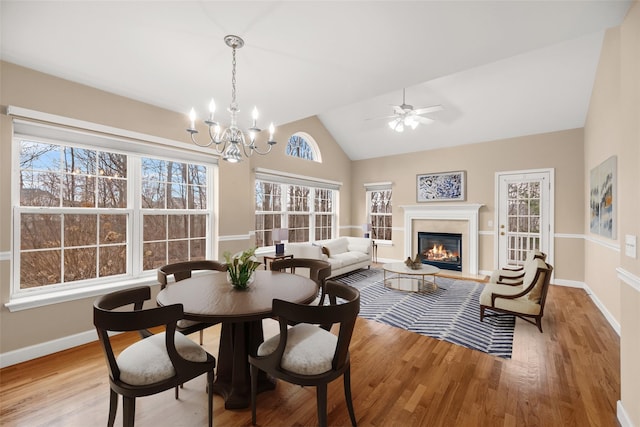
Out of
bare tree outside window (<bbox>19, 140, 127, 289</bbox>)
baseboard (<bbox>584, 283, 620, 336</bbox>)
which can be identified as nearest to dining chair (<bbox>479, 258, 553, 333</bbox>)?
baseboard (<bbox>584, 283, 620, 336</bbox>)

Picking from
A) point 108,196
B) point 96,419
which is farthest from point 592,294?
point 108,196

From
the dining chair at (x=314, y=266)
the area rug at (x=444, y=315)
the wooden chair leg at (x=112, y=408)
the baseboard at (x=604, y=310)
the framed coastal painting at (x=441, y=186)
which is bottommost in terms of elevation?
the area rug at (x=444, y=315)

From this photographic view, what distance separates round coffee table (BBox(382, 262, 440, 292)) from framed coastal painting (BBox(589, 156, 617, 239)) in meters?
2.02

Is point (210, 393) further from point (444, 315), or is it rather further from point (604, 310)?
point (604, 310)

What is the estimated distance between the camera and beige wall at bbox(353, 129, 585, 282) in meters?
4.82

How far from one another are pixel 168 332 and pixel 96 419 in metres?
0.98

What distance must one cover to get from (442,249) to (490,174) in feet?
5.96

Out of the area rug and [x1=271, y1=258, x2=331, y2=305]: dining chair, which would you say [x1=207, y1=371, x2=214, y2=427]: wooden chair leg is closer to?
[x1=271, y1=258, x2=331, y2=305]: dining chair

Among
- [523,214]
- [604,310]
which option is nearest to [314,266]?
[604,310]

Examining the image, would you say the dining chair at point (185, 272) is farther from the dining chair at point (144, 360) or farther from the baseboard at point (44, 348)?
the baseboard at point (44, 348)

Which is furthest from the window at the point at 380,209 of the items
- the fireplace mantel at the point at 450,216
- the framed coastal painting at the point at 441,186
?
the framed coastal painting at the point at 441,186

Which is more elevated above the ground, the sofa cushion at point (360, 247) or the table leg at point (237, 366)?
the sofa cushion at point (360, 247)

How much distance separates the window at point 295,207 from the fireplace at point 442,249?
7.15ft

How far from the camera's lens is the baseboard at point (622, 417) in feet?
5.36
